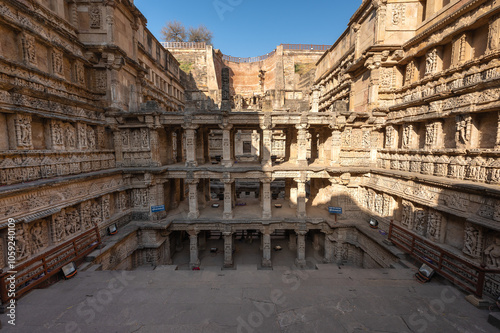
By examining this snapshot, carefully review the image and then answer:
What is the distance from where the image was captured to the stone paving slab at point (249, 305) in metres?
4.75

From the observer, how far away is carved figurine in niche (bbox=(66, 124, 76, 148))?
341 inches

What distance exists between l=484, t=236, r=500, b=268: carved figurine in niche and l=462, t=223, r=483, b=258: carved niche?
238mm

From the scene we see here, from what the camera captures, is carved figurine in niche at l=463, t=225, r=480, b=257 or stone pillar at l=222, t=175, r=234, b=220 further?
stone pillar at l=222, t=175, r=234, b=220

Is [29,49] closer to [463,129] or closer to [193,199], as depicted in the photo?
[193,199]

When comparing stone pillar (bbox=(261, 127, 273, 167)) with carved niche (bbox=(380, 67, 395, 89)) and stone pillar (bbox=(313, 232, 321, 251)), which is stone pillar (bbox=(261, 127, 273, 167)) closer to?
stone pillar (bbox=(313, 232, 321, 251))

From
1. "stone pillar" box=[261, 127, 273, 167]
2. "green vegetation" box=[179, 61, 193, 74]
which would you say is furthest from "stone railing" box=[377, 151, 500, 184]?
"green vegetation" box=[179, 61, 193, 74]

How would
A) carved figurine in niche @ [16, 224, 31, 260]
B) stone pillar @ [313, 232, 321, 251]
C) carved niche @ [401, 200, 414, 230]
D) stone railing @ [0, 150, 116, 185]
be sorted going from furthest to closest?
stone pillar @ [313, 232, 321, 251]
carved niche @ [401, 200, 414, 230]
stone railing @ [0, 150, 116, 185]
carved figurine in niche @ [16, 224, 31, 260]

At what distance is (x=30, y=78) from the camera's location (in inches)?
300

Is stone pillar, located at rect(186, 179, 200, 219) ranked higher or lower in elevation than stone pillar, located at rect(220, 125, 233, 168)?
lower

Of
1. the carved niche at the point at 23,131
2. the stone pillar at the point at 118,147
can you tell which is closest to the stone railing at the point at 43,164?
the carved niche at the point at 23,131

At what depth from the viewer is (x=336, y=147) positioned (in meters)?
11.8

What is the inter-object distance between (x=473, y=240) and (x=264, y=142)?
8948 millimetres

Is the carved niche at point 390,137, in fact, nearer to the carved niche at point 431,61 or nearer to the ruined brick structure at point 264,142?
the ruined brick structure at point 264,142

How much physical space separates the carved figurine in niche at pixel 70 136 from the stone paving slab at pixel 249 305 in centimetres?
559
